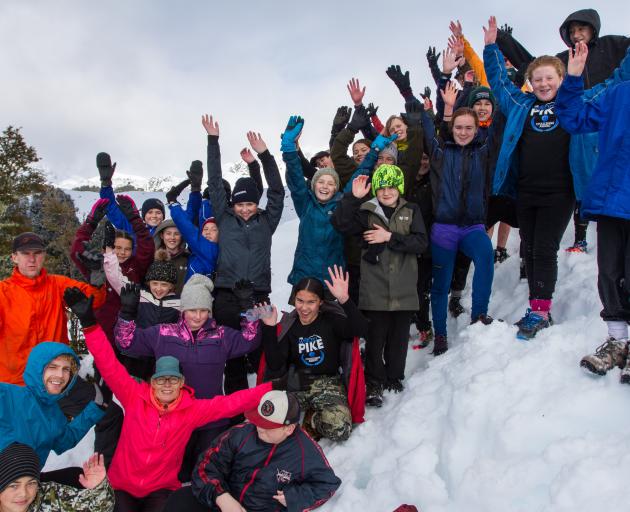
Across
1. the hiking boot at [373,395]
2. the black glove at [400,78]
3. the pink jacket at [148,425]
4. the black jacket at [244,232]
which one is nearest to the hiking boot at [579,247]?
the black glove at [400,78]

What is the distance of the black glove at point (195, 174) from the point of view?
6387mm

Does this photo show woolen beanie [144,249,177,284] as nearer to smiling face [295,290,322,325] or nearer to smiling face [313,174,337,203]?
smiling face [295,290,322,325]

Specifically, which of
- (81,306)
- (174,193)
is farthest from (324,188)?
(81,306)

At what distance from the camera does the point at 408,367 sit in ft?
18.0

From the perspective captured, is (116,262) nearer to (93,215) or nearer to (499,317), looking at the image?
(93,215)

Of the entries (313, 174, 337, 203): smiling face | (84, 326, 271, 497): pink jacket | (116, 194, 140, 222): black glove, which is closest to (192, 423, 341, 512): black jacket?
(84, 326, 271, 497): pink jacket

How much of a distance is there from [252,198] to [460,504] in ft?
12.4

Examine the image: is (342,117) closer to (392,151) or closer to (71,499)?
(392,151)

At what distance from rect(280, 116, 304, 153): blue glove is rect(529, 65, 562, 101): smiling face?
2551 mm

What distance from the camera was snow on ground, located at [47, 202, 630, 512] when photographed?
9.21ft

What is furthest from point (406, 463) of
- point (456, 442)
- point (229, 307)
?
point (229, 307)

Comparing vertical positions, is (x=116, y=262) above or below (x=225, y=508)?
above

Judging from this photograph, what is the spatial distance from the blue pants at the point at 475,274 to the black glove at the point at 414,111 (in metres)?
1.48

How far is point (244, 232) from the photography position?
5355mm
